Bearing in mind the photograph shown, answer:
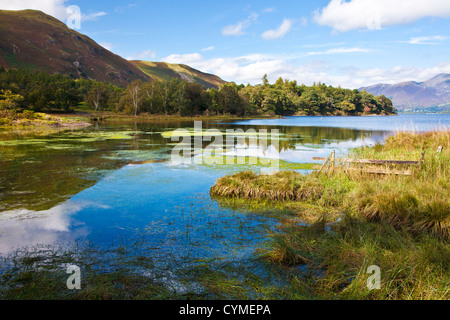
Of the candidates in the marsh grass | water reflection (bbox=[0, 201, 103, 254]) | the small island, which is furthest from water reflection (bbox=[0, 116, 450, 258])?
the small island

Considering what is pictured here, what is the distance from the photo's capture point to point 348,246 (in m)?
6.29

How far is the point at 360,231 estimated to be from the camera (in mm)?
7168

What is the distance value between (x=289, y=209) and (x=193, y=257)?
467 centimetres

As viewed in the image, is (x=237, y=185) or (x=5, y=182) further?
(x=5, y=182)

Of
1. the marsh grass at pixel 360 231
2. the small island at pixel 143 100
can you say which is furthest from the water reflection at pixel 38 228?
the small island at pixel 143 100

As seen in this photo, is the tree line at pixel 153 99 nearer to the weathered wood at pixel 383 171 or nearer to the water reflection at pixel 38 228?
the water reflection at pixel 38 228

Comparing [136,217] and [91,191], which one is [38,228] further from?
[91,191]

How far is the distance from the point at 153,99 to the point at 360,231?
94.5 metres

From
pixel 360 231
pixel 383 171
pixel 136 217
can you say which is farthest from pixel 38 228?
pixel 383 171

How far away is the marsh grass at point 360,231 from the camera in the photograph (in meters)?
4.96

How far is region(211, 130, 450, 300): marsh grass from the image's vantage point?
4.96 m

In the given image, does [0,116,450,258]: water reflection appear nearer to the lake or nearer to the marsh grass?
the lake
